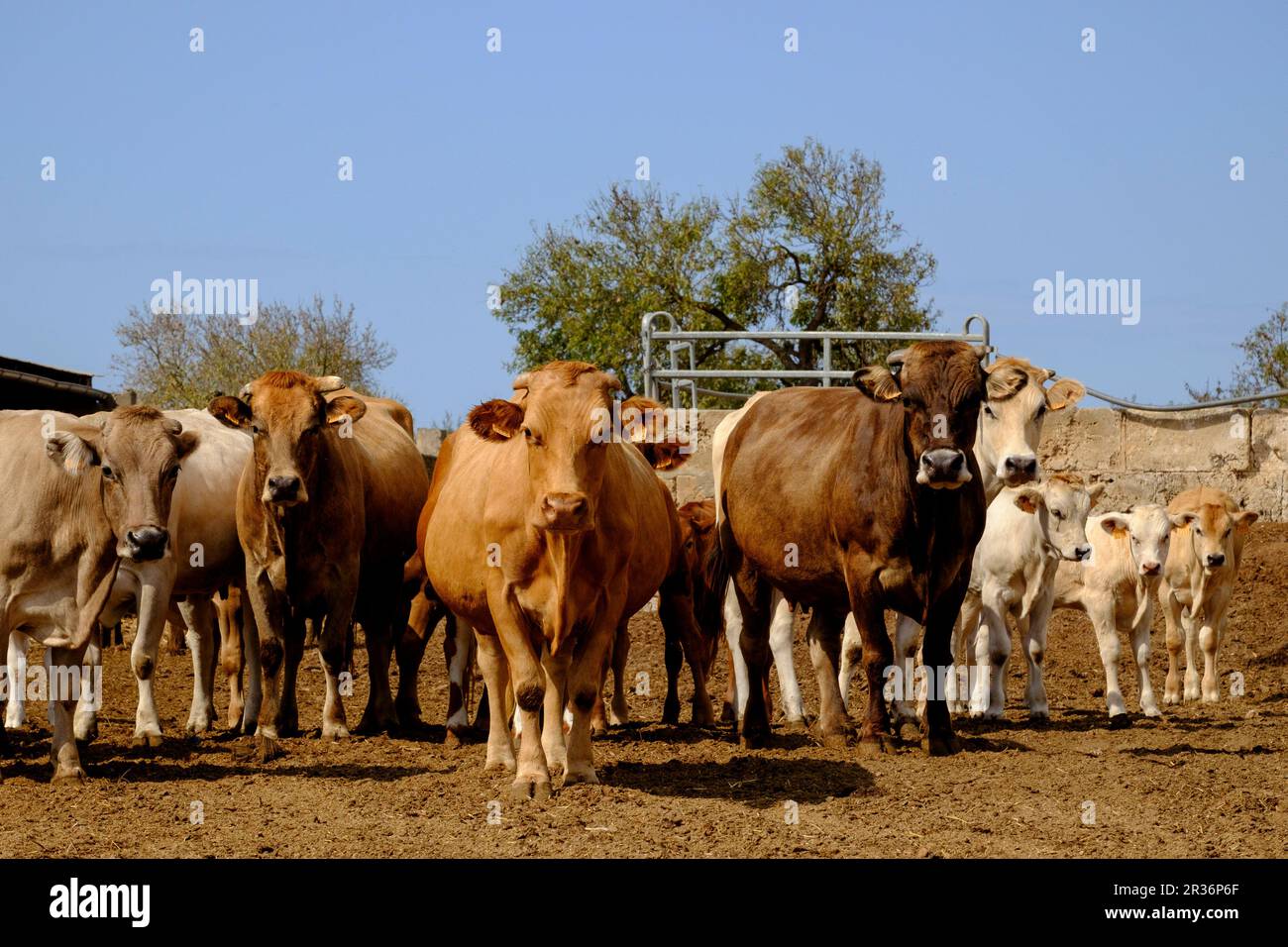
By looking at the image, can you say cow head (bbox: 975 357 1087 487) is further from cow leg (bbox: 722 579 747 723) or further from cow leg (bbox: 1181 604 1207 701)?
cow leg (bbox: 1181 604 1207 701)

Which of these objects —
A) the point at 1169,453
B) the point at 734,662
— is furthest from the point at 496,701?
the point at 1169,453

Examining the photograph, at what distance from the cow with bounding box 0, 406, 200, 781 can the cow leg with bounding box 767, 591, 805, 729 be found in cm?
438

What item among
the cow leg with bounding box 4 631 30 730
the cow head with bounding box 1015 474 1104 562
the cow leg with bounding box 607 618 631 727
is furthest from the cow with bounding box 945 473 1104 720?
the cow leg with bounding box 4 631 30 730

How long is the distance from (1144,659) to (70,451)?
7.61 metres

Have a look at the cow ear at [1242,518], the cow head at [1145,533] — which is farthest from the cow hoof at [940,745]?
the cow ear at [1242,518]

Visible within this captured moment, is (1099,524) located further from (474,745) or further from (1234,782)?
(474,745)

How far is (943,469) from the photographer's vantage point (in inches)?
347

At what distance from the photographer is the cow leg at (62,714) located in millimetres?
8523

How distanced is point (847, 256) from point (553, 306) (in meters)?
7.16

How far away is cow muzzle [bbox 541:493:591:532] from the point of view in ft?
24.6

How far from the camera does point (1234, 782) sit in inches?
327

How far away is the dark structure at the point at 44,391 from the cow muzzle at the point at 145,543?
11869 millimetres

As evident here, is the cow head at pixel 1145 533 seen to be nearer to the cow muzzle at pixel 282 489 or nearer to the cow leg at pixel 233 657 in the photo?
the cow muzzle at pixel 282 489

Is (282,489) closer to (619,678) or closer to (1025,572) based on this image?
(619,678)
